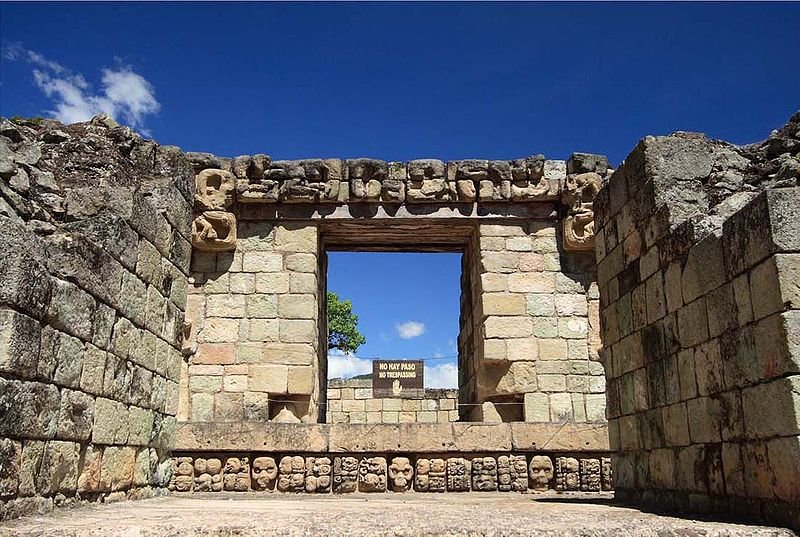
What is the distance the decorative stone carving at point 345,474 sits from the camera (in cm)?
700

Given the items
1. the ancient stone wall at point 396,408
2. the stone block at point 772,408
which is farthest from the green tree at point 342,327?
the stone block at point 772,408

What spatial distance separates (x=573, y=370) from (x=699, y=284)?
4955mm

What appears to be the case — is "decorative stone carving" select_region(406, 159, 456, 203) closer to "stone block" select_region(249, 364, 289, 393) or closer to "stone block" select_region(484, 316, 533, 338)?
"stone block" select_region(484, 316, 533, 338)

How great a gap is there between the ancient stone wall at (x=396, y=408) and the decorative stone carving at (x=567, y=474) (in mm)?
8210

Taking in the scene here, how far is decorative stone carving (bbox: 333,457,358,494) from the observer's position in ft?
23.0

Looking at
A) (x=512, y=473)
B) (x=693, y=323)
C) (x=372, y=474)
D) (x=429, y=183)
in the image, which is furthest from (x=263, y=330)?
(x=693, y=323)

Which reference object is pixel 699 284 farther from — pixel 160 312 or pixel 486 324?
pixel 486 324

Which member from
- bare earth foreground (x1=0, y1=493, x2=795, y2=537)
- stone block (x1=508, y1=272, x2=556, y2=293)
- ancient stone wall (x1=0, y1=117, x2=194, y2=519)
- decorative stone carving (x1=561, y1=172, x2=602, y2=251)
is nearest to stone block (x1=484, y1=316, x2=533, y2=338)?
stone block (x1=508, y1=272, x2=556, y2=293)

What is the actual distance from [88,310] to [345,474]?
3502mm

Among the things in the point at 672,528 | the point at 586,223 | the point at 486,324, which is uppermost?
the point at 586,223

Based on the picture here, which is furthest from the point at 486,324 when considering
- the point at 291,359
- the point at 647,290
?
the point at 647,290

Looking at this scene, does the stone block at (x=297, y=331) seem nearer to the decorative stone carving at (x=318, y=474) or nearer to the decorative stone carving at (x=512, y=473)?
the decorative stone carving at (x=318, y=474)

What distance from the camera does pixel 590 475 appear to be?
23.9 feet

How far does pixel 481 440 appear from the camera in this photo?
23.5ft
